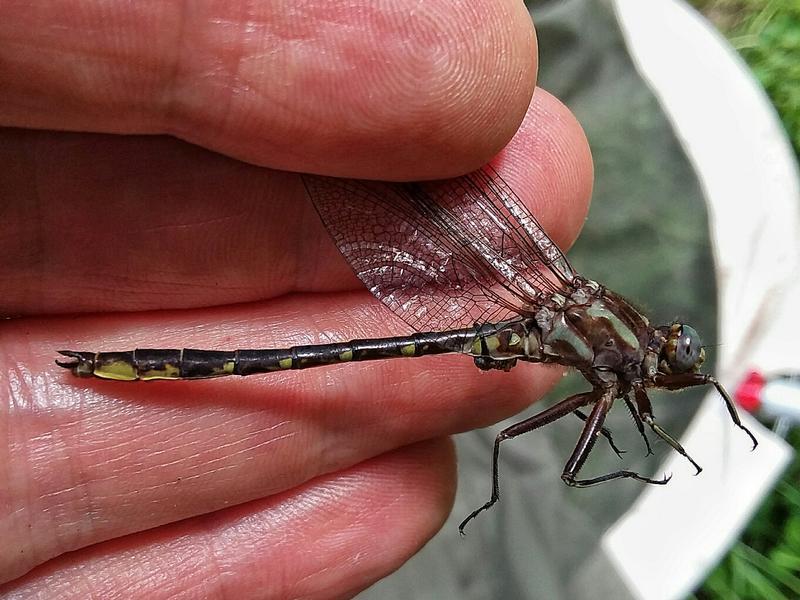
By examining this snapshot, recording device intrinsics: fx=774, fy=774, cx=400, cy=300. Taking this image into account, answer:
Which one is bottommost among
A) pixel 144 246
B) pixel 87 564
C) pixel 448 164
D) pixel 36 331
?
pixel 87 564

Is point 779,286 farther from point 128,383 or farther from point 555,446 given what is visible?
point 128,383

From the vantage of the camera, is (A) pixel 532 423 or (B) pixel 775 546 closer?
(A) pixel 532 423

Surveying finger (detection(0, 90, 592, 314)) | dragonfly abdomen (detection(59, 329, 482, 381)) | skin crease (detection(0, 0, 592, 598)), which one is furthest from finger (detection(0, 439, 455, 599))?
finger (detection(0, 90, 592, 314))

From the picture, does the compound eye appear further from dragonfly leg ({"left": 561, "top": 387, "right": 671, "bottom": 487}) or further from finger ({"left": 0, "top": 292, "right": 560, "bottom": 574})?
finger ({"left": 0, "top": 292, "right": 560, "bottom": 574})

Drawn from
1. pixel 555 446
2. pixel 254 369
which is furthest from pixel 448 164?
pixel 555 446

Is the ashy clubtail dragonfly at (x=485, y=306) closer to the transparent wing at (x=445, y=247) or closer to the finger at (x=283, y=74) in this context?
the transparent wing at (x=445, y=247)

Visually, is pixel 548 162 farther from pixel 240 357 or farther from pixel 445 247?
pixel 240 357

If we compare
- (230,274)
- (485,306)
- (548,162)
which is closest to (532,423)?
(485,306)

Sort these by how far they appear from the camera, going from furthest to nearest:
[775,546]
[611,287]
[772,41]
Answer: [772,41], [611,287], [775,546]
